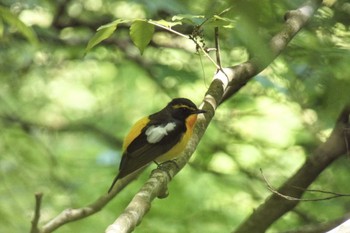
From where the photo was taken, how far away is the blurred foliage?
5547 mm

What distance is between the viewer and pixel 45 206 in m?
6.36

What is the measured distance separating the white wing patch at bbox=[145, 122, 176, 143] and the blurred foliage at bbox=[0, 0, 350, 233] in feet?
1.85

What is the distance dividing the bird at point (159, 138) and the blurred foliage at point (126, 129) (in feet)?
1.57

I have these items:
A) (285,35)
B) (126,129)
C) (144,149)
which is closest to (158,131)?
(144,149)

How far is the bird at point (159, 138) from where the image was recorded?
465 cm

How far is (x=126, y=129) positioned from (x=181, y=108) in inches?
105

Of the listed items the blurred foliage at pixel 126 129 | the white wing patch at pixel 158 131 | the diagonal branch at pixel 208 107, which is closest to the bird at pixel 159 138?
the white wing patch at pixel 158 131

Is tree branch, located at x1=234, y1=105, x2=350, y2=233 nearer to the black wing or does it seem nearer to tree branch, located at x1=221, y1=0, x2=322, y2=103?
the black wing

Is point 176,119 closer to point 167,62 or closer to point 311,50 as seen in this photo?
point 167,62

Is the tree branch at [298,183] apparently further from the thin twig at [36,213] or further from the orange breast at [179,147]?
the thin twig at [36,213]

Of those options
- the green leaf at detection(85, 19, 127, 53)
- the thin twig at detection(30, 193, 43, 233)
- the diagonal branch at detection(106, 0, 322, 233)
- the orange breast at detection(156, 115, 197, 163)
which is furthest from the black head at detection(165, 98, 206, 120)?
the green leaf at detection(85, 19, 127, 53)

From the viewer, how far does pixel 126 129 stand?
25.0 feet

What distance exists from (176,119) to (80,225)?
1.33 metres

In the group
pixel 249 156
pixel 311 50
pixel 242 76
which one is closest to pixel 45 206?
pixel 249 156
